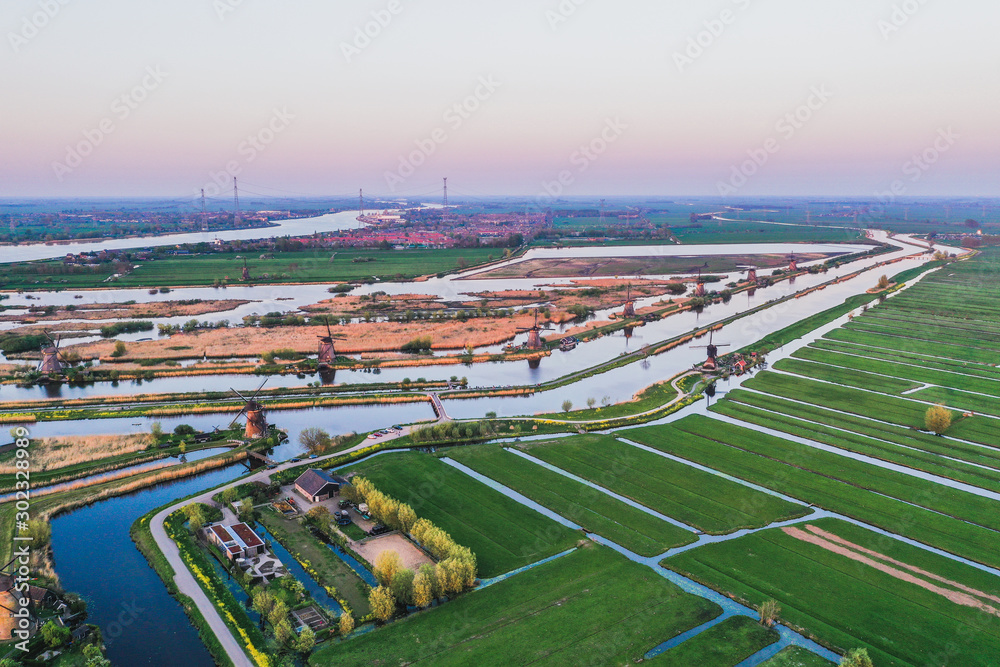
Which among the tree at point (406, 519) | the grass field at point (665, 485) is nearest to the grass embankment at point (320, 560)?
the tree at point (406, 519)

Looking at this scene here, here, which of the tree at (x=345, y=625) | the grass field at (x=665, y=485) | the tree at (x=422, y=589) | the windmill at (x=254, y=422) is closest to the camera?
the tree at (x=345, y=625)

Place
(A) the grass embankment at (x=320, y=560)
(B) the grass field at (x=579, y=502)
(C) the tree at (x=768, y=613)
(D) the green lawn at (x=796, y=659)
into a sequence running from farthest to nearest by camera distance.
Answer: (B) the grass field at (x=579, y=502), (A) the grass embankment at (x=320, y=560), (C) the tree at (x=768, y=613), (D) the green lawn at (x=796, y=659)

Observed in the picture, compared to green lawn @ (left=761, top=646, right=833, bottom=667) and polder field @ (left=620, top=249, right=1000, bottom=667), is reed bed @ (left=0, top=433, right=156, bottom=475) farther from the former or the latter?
green lawn @ (left=761, top=646, right=833, bottom=667)

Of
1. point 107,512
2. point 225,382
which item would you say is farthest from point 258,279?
point 107,512

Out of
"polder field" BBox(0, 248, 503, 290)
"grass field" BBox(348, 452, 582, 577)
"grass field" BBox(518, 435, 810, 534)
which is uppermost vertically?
"polder field" BBox(0, 248, 503, 290)

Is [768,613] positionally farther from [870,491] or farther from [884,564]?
[870,491]

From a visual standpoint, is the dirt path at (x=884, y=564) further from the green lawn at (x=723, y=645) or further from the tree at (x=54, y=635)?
the tree at (x=54, y=635)

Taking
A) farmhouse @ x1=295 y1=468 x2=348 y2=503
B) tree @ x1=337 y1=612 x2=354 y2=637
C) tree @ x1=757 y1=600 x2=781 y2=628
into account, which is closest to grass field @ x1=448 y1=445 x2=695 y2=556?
tree @ x1=757 y1=600 x2=781 y2=628
